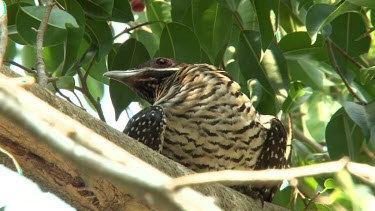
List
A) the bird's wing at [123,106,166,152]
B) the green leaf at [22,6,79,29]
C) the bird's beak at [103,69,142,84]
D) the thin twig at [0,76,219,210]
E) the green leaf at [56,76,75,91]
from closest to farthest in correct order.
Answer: the thin twig at [0,76,219,210] → the green leaf at [22,6,79,29] → the green leaf at [56,76,75,91] → the bird's wing at [123,106,166,152] → the bird's beak at [103,69,142,84]

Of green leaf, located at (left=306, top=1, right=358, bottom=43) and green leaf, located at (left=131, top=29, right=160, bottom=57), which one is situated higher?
green leaf, located at (left=306, top=1, right=358, bottom=43)

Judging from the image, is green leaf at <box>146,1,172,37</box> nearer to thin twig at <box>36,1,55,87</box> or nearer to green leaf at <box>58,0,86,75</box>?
green leaf at <box>58,0,86,75</box>

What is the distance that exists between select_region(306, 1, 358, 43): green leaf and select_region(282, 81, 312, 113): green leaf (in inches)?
28.9

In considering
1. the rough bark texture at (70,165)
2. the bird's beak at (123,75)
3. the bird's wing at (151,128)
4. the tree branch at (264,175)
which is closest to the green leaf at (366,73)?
the bird's wing at (151,128)

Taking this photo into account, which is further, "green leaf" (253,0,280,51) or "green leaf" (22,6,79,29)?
"green leaf" (253,0,280,51)

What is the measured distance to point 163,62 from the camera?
4199 millimetres

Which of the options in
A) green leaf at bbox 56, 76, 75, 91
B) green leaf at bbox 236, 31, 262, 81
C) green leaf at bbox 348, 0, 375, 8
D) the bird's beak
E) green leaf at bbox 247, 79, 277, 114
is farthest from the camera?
green leaf at bbox 247, 79, 277, 114

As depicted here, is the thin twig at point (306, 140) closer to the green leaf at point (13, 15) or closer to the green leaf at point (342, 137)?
the green leaf at point (342, 137)

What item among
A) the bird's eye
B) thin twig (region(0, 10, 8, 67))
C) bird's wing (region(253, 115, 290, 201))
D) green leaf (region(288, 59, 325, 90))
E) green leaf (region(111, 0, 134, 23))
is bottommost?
bird's wing (region(253, 115, 290, 201))

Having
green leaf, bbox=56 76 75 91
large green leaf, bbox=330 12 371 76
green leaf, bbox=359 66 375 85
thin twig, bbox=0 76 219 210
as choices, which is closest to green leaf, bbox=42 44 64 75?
green leaf, bbox=56 76 75 91

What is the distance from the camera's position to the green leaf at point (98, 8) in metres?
3.42

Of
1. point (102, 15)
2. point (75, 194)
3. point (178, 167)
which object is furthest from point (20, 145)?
point (102, 15)

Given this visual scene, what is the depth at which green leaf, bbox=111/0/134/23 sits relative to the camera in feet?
12.0

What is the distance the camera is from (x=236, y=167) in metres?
3.62
